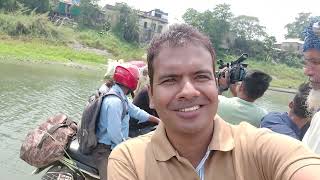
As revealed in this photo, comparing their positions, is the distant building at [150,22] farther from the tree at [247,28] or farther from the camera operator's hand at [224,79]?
the camera operator's hand at [224,79]

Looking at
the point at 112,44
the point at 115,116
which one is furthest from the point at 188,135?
the point at 112,44

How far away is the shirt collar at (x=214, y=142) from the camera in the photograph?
5.15 feet

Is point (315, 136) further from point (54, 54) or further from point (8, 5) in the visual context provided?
point (8, 5)

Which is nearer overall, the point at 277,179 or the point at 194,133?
the point at 277,179

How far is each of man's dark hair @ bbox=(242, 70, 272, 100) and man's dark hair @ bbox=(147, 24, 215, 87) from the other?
2274 mm

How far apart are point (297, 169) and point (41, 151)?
357cm

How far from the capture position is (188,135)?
1654 mm

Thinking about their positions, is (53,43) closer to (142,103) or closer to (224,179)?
(142,103)

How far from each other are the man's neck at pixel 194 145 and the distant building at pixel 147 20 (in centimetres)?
5013


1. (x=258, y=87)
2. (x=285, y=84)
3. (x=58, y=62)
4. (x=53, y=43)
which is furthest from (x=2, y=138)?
(x=285, y=84)

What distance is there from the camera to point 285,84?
46.2m

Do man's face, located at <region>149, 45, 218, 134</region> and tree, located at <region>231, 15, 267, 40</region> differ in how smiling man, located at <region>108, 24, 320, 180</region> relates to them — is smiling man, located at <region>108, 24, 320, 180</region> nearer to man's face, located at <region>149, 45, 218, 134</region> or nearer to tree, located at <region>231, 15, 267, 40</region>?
man's face, located at <region>149, 45, 218, 134</region>

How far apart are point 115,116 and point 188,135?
281cm

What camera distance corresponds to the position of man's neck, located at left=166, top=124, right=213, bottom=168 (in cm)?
165
